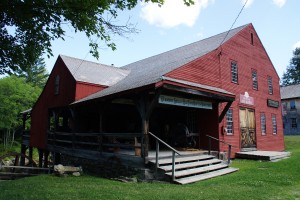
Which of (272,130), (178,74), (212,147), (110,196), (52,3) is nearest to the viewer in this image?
(110,196)

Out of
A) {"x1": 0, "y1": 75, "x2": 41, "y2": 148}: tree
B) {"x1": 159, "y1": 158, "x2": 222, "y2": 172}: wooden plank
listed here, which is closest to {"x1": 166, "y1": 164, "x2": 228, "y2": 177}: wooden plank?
{"x1": 159, "y1": 158, "x2": 222, "y2": 172}: wooden plank

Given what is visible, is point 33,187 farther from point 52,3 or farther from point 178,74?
point 178,74

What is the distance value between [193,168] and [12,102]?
33169mm

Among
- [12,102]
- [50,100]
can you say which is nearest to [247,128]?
[50,100]

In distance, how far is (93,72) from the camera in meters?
18.7

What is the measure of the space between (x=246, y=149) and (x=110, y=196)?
1132cm

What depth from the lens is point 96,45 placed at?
960 cm

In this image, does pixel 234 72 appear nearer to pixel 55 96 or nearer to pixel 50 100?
pixel 55 96

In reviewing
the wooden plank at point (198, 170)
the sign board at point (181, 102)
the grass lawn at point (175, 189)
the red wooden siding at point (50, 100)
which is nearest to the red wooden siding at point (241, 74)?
the sign board at point (181, 102)

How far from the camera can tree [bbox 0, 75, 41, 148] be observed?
119ft

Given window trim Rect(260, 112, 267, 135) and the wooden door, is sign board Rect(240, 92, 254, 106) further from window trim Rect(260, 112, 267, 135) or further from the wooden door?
window trim Rect(260, 112, 267, 135)

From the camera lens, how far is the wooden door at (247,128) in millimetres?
16172

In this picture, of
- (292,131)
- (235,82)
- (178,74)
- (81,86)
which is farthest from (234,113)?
(292,131)

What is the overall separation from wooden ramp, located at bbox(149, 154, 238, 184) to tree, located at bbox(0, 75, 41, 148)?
31969 mm
